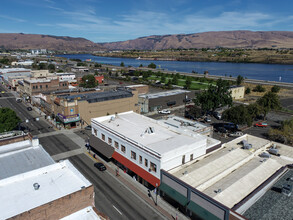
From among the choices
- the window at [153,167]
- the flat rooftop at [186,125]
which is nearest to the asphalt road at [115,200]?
the window at [153,167]

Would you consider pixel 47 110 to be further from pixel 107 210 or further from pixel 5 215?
pixel 5 215

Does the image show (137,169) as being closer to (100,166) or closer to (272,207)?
(100,166)

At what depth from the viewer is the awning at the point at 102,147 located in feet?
132

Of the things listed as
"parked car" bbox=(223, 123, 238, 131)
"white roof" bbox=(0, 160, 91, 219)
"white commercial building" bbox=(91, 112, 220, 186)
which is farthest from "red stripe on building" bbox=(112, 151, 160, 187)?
"parked car" bbox=(223, 123, 238, 131)

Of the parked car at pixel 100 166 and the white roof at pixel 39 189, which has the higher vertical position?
the white roof at pixel 39 189

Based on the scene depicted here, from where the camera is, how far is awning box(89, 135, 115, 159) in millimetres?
40109

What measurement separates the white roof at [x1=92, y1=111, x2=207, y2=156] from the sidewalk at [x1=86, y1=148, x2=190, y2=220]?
279 inches

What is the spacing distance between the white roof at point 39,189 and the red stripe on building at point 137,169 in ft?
38.8

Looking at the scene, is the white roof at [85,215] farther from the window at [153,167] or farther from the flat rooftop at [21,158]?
the window at [153,167]

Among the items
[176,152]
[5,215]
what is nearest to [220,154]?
[176,152]

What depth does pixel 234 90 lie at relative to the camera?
9562 centimetres

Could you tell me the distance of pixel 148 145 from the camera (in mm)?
33750

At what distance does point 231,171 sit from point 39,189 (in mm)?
25032

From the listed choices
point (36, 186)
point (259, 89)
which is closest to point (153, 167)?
point (36, 186)
